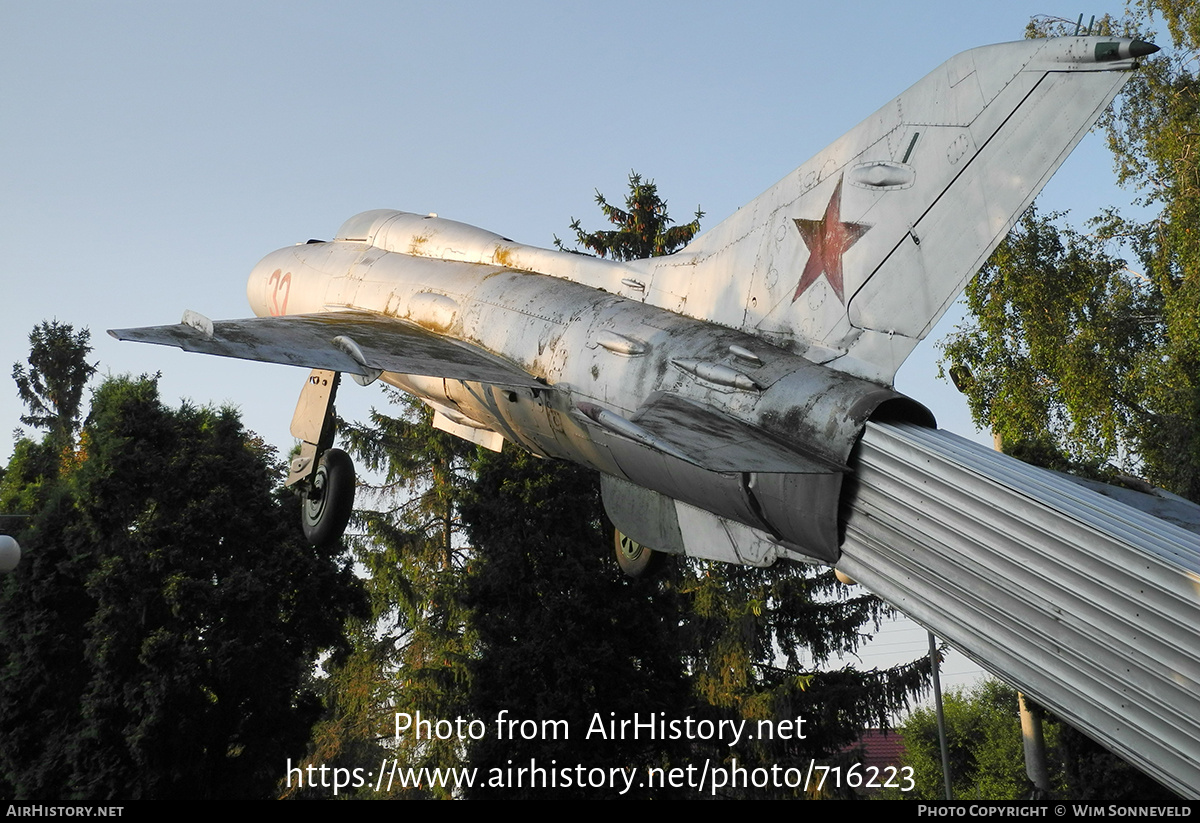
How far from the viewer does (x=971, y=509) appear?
591cm

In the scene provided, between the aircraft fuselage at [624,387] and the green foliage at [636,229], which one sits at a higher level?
the green foliage at [636,229]

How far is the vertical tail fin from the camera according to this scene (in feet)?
23.7

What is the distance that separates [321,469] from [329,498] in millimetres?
426

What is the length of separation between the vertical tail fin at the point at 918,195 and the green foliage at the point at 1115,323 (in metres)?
14.7

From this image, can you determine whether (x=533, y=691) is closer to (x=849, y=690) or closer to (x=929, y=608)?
(x=849, y=690)

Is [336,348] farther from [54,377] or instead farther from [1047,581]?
[54,377]

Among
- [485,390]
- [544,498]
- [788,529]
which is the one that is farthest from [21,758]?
[788,529]


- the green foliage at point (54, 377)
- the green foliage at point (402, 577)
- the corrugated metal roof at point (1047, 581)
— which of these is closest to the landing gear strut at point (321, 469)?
the corrugated metal roof at point (1047, 581)

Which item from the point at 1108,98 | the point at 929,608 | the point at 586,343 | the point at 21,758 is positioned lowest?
the point at 21,758

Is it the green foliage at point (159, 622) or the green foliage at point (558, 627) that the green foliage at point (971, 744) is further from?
the green foliage at point (159, 622)

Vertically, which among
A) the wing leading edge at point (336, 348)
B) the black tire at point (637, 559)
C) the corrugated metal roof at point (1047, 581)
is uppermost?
the wing leading edge at point (336, 348)

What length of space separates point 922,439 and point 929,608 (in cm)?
110

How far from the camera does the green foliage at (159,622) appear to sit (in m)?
18.0

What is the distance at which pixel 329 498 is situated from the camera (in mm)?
12008
